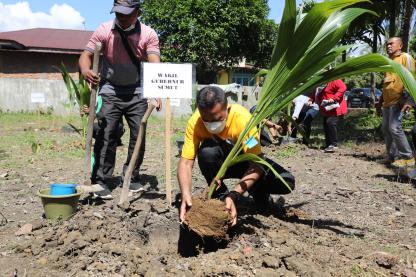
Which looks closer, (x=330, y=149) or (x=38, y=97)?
(x=330, y=149)

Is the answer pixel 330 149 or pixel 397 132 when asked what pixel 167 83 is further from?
pixel 330 149

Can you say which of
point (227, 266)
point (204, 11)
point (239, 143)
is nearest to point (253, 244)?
point (227, 266)

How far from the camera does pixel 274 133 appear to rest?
725cm

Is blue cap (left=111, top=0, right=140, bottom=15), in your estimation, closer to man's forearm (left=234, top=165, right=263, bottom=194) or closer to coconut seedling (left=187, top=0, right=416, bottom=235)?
coconut seedling (left=187, top=0, right=416, bottom=235)

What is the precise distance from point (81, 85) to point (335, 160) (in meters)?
3.73

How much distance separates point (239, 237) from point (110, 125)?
1769 mm

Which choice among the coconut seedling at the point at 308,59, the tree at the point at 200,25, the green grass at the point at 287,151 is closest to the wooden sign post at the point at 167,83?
the coconut seedling at the point at 308,59

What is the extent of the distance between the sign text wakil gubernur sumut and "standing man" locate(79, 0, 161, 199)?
32cm

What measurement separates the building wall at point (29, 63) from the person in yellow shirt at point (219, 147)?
55.5ft

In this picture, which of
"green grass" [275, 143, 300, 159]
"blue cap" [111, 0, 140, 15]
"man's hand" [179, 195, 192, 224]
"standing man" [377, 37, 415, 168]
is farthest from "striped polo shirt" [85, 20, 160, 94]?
"green grass" [275, 143, 300, 159]

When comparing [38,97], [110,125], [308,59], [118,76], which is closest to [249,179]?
[308,59]

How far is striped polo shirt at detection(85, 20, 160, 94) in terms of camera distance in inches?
149

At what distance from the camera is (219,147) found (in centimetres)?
307

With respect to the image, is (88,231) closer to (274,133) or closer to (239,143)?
(239,143)
